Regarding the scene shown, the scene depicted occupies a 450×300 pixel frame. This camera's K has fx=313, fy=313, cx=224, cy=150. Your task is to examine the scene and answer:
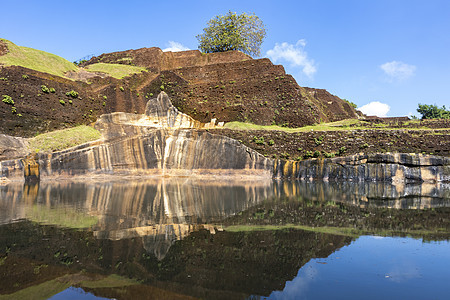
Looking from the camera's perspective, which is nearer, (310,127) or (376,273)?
(376,273)

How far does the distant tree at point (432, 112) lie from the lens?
5400 centimetres

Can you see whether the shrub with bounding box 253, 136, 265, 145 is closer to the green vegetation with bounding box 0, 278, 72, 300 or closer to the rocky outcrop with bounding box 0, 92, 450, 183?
the rocky outcrop with bounding box 0, 92, 450, 183

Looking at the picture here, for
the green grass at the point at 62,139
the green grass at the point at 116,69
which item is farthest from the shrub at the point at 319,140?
the green grass at the point at 116,69

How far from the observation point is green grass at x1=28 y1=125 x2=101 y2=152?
1268 inches

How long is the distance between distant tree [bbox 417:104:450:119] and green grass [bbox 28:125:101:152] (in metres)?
54.6

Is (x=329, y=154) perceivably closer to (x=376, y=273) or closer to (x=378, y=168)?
(x=378, y=168)

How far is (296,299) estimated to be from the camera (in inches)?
189

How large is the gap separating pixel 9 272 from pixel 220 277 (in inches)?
157

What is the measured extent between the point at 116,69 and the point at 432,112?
→ 5486 cm

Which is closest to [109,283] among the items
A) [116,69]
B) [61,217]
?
[61,217]

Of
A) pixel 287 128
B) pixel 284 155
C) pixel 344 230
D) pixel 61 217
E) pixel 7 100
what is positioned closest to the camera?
pixel 344 230

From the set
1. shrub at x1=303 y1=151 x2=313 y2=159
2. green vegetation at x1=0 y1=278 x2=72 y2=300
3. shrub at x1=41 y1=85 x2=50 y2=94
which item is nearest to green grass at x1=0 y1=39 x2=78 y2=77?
shrub at x1=41 y1=85 x2=50 y2=94

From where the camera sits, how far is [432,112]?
55.8m

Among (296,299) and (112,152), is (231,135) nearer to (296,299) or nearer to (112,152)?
(112,152)
